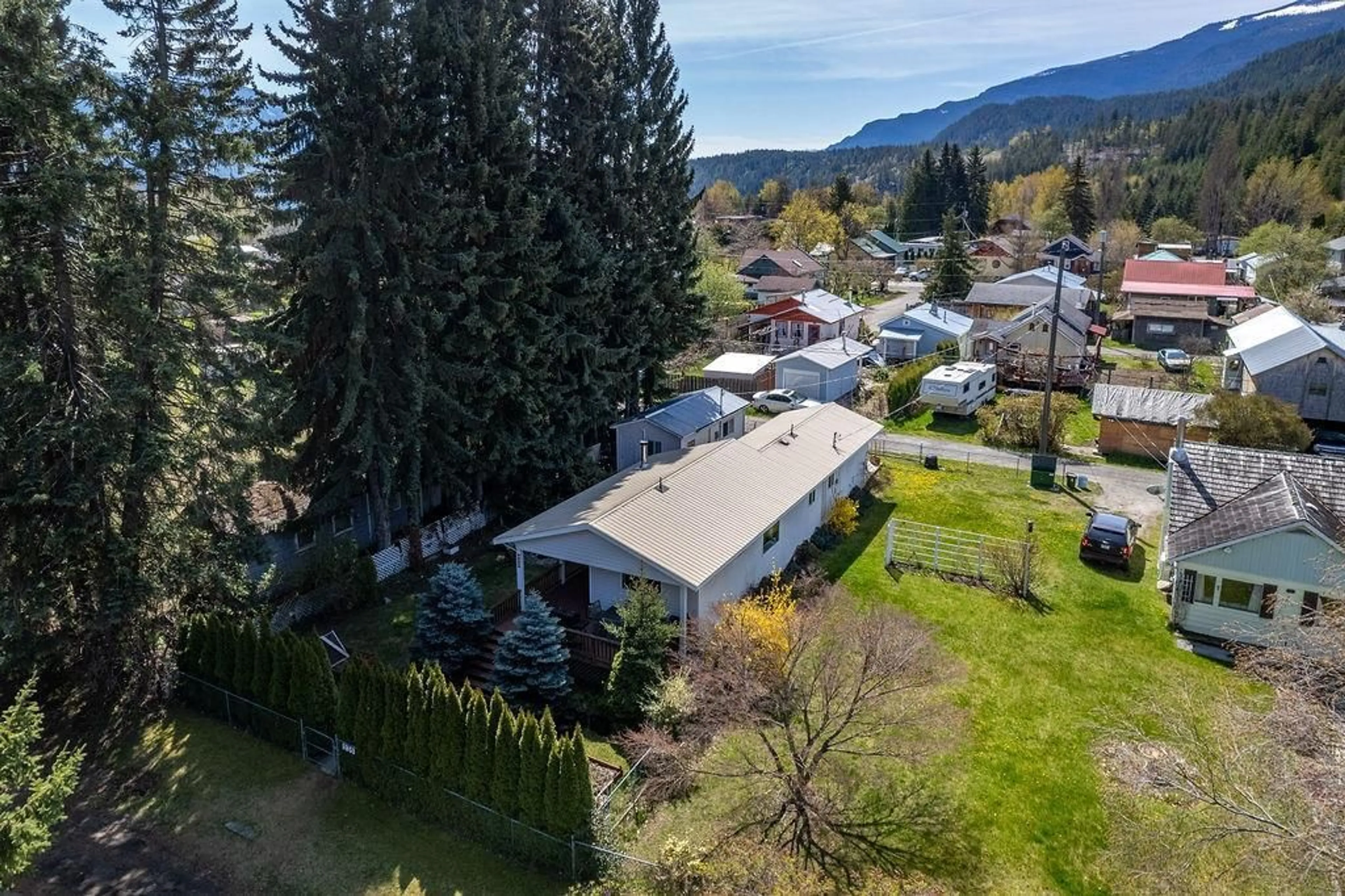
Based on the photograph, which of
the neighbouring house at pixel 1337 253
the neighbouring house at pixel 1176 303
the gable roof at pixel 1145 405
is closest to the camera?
the gable roof at pixel 1145 405

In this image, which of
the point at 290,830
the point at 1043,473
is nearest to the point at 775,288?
the point at 1043,473

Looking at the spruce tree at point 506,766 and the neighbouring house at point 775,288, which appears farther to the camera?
the neighbouring house at point 775,288

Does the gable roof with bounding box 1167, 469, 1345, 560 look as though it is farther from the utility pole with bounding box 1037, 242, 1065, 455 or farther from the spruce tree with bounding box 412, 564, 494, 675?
the spruce tree with bounding box 412, 564, 494, 675

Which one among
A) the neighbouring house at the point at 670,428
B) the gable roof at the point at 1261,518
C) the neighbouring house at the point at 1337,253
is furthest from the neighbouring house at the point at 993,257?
the gable roof at the point at 1261,518

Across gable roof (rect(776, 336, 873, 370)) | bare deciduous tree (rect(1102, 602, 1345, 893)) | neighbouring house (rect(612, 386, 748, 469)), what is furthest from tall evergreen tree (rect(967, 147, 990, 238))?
bare deciduous tree (rect(1102, 602, 1345, 893))

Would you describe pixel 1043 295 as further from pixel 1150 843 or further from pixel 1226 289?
pixel 1150 843

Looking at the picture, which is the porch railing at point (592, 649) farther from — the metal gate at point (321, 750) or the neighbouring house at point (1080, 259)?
the neighbouring house at point (1080, 259)
